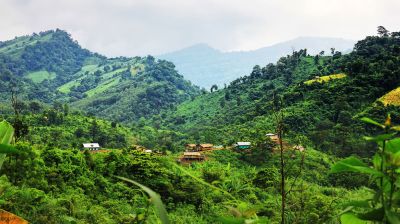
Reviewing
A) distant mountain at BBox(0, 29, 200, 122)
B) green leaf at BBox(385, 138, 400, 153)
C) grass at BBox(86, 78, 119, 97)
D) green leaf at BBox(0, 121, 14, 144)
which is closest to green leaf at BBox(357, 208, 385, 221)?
green leaf at BBox(385, 138, 400, 153)

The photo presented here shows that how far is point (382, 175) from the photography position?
2.51ft

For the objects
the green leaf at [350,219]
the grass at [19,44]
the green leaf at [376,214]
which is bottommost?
the green leaf at [350,219]

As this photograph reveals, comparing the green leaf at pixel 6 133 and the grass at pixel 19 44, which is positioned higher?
the grass at pixel 19 44

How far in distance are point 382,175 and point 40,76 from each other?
13782 centimetres

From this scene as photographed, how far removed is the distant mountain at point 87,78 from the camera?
90438mm

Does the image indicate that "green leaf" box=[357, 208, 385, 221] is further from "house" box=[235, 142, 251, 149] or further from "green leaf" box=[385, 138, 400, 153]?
"house" box=[235, 142, 251, 149]

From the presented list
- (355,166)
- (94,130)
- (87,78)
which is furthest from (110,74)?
(355,166)

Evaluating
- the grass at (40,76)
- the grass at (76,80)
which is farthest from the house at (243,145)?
the grass at (40,76)

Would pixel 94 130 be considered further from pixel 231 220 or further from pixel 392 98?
pixel 231 220

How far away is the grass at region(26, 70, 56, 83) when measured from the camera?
126031mm

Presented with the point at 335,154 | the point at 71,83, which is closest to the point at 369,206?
the point at 335,154

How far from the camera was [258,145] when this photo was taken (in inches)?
1176

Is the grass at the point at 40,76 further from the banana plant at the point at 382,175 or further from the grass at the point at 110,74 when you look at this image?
the banana plant at the point at 382,175

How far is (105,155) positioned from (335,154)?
19.2m
